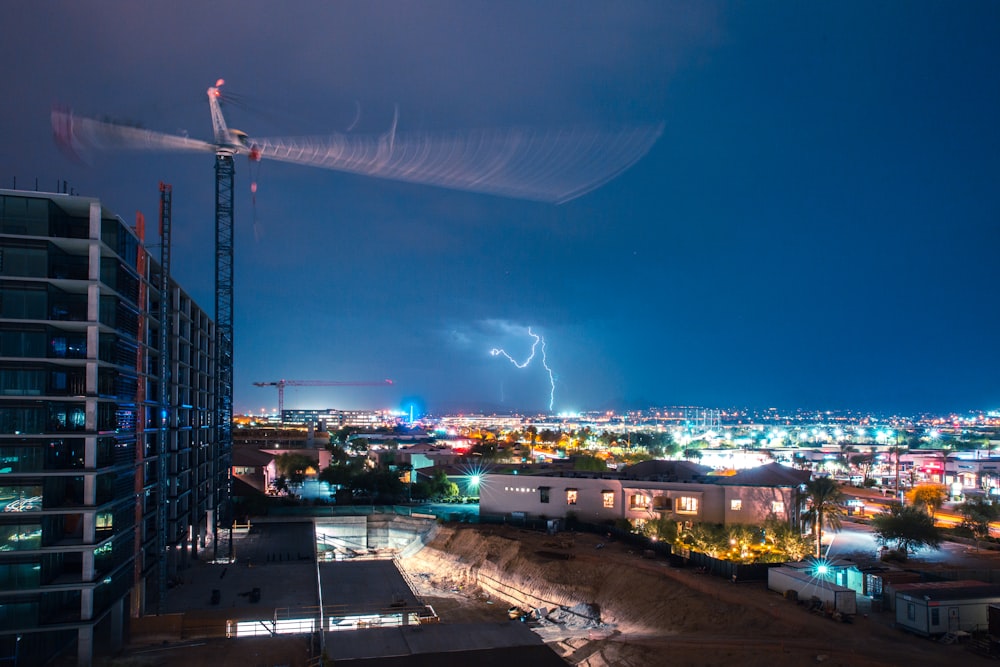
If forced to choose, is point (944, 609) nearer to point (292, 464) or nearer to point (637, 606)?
point (637, 606)

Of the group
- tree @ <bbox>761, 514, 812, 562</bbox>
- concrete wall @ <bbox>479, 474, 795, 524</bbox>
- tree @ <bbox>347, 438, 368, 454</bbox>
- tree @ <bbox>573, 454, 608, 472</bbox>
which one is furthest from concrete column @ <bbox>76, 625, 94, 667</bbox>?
tree @ <bbox>347, 438, 368, 454</bbox>

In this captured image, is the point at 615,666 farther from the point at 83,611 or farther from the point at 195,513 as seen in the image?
the point at 195,513

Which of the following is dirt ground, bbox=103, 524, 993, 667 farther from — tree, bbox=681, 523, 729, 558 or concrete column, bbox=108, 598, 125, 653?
tree, bbox=681, 523, 729, 558

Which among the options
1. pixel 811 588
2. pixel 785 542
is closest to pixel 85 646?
pixel 811 588

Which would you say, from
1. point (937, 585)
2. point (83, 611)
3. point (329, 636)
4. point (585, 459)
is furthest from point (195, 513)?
point (585, 459)

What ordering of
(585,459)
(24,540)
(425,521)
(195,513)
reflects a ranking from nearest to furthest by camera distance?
(24,540), (195,513), (425,521), (585,459)

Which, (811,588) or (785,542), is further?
(785,542)
